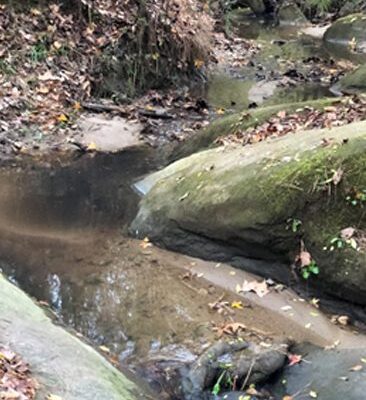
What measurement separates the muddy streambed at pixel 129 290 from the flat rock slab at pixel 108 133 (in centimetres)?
184

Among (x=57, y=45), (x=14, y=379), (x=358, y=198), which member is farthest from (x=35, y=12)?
(x=14, y=379)

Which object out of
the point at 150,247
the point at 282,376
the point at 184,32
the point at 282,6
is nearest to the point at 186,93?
the point at 184,32

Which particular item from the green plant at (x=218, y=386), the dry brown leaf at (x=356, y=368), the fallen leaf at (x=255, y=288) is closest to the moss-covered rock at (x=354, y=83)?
the fallen leaf at (x=255, y=288)

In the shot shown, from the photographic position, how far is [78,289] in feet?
19.8

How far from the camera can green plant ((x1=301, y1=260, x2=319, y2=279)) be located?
18.8 feet

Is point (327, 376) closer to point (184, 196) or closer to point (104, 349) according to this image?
point (104, 349)

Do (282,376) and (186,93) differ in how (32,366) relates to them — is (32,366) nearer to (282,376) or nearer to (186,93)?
(282,376)

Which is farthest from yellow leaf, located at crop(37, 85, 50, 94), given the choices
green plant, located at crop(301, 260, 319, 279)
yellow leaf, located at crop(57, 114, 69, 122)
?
green plant, located at crop(301, 260, 319, 279)

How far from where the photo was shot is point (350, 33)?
21.0 m

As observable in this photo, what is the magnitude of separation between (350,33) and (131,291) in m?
17.0

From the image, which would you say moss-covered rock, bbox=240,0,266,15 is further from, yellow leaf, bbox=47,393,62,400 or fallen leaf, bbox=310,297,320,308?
yellow leaf, bbox=47,393,62,400

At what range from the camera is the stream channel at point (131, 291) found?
4.88 meters

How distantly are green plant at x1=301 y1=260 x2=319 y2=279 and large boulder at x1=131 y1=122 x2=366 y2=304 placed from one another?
0.04 metres

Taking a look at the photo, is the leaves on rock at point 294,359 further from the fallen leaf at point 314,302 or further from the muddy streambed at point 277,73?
the muddy streambed at point 277,73
